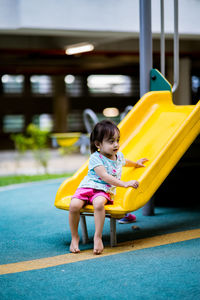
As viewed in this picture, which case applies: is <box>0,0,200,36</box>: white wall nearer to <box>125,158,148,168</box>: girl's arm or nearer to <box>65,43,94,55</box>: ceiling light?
<box>65,43,94,55</box>: ceiling light

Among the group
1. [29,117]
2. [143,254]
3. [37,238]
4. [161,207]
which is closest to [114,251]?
[143,254]

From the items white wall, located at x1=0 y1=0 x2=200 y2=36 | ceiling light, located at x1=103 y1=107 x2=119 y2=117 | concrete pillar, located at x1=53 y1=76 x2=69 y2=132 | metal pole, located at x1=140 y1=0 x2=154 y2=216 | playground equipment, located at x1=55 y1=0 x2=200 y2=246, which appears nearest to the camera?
playground equipment, located at x1=55 y1=0 x2=200 y2=246

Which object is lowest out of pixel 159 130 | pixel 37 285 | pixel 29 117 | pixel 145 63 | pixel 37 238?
pixel 29 117

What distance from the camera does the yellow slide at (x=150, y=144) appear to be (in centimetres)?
333

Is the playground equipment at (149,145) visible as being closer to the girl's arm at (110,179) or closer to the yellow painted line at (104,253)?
the girl's arm at (110,179)

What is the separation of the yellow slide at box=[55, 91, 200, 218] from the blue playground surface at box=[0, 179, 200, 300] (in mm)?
347

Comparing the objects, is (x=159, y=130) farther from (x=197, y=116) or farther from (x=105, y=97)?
(x=105, y=97)

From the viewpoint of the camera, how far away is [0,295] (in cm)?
240

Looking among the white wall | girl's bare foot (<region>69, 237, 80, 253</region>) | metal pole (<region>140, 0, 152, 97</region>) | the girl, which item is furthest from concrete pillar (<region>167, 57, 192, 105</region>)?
girl's bare foot (<region>69, 237, 80, 253</region>)

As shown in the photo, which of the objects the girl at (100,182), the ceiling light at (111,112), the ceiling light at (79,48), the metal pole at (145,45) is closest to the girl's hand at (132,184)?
the girl at (100,182)

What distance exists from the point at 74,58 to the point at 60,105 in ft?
13.1

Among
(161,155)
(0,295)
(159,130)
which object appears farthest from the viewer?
(159,130)

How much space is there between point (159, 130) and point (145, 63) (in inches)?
32.3

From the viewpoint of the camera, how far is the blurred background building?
8988 millimetres
